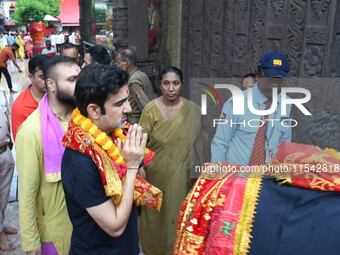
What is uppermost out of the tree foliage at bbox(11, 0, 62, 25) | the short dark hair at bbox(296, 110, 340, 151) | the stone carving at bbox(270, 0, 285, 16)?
the tree foliage at bbox(11, 0, 62, 25)

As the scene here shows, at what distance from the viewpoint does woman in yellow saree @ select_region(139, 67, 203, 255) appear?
2883mm

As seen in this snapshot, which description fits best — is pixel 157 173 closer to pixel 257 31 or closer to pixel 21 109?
pixel 21 109

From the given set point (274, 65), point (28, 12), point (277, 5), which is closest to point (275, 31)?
point (277, 5)

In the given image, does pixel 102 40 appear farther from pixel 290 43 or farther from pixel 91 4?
pixel 290 43

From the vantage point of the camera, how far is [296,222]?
0.97 meters

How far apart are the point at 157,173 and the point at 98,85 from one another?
1.63 m

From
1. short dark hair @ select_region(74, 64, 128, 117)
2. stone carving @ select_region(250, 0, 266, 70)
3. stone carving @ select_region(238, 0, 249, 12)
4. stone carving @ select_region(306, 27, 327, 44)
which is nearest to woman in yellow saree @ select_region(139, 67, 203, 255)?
stone carving @ select_region(250, 0, 266, 70)

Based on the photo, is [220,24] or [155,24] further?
[155,24]

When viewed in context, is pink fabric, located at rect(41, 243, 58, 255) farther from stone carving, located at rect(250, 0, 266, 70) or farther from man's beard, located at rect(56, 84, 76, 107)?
stone carving, located at rect(250, 0, 266, 70)

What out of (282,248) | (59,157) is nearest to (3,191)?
(59,157)

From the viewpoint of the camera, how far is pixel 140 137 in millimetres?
Answer: 1535

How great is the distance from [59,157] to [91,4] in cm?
1106

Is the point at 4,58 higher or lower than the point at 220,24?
lower

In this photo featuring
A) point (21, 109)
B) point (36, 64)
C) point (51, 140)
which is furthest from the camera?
point (36, 64)
